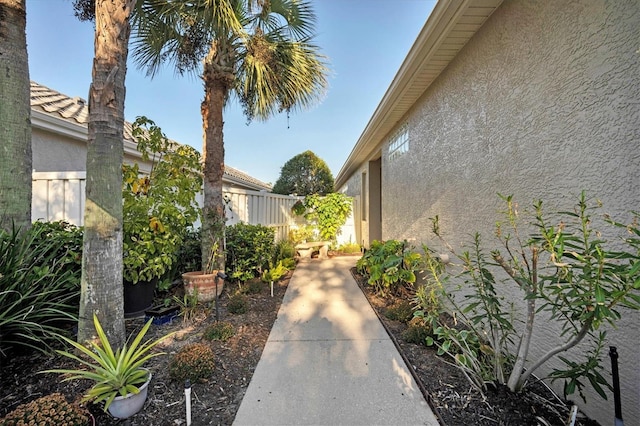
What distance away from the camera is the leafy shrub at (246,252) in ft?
16.0

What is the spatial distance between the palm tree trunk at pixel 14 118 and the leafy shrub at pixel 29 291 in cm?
26

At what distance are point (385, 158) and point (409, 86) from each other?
105 inches

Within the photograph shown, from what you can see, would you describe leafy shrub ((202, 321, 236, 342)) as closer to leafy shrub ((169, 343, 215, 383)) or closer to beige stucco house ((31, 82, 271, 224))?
leafy shrub ((169, 343, 215, 383))

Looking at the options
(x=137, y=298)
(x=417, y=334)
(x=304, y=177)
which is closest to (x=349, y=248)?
(x=417, y=334)

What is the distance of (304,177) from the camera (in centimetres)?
1941

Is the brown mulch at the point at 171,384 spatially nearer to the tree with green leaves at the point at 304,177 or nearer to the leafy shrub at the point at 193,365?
the leafy shrub at the point at 193,365

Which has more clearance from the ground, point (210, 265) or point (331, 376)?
point (210, 265)

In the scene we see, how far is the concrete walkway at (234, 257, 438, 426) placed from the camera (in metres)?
1.86

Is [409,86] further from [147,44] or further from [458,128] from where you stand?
[147,44]

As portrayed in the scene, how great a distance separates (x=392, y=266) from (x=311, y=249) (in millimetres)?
3973

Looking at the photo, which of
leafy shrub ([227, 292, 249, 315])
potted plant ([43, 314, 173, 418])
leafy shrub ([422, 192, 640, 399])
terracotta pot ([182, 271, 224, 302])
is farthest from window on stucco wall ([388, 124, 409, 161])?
potted plant ([43, 314, 173, 418])

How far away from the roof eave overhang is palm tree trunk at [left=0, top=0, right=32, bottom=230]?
4.20 m

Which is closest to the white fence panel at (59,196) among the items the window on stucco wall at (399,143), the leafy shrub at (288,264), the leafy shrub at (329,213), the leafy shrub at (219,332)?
the leafy shrub at (219,332)

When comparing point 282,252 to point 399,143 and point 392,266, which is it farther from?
point 399,143
